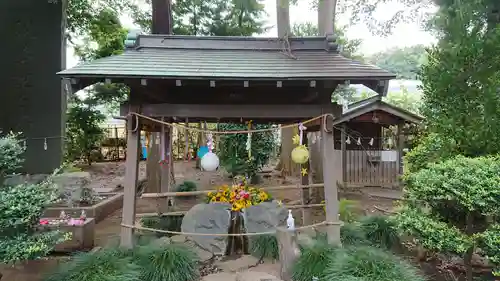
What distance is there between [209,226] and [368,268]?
2.55 meters

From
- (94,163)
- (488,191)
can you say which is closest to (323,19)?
(488,191)

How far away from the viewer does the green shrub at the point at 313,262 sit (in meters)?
4.46

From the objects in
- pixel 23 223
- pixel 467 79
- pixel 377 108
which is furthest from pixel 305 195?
pixel 377 108

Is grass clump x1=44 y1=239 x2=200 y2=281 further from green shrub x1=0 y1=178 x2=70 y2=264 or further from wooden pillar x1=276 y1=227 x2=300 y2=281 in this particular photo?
wooden pillar x1=276 y1=227 x2=300 y2=281

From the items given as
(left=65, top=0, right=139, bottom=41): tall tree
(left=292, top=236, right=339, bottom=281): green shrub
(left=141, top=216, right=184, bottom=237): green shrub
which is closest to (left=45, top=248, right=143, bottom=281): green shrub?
(left=292, top=236, right=339, bottom=281): green shrub

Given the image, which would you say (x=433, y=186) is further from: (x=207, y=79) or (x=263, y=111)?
(x=207, y=79)

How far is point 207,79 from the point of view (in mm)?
4602

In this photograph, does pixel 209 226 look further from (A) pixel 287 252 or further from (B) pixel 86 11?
(B) pixel 86 11

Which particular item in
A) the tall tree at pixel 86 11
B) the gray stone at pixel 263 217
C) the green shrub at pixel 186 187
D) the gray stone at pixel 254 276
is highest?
the tall tree at pixel 86 11

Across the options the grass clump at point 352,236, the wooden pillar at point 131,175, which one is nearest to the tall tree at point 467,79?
the grass clump at point 352,236

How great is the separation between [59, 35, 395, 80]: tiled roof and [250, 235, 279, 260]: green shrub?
2539mm

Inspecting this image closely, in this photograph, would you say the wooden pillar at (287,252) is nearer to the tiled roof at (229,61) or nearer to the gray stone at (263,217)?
the gray stone at (263,217)

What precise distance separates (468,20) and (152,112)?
15.2 ft

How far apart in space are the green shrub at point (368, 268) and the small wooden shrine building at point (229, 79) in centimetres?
81
